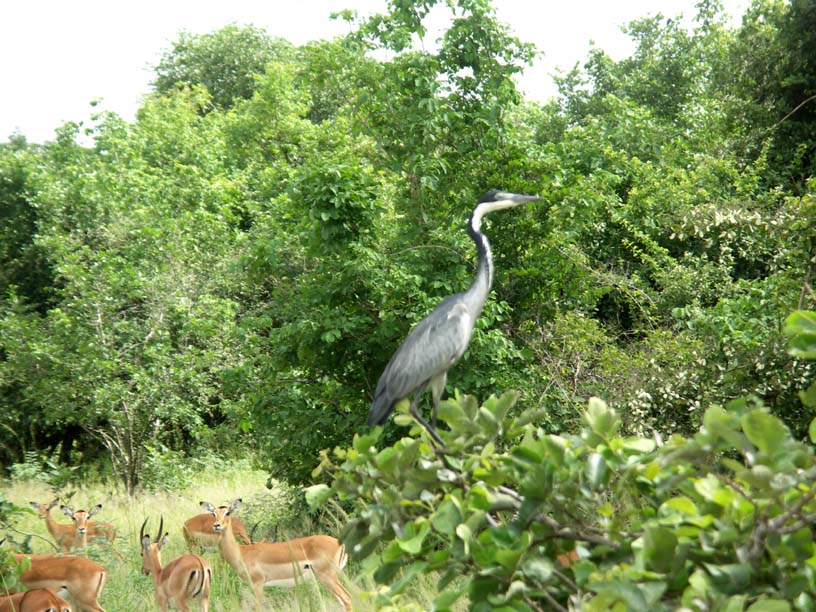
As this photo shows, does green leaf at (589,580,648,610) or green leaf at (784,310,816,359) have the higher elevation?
green leaf at (784,310,816,359)

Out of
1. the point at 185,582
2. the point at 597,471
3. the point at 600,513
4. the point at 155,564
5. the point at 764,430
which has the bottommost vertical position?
the point at 155,564

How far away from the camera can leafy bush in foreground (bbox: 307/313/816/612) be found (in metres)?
1.78

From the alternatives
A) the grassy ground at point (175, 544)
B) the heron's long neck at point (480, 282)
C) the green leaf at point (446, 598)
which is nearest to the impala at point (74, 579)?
the grassy ground at point (175, 544)

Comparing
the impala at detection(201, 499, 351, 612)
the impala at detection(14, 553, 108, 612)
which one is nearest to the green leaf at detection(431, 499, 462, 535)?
the impala at detection(201, 499, 351, 612)

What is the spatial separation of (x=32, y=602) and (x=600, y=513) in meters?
3.94

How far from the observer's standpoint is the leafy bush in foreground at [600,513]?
1778 mm

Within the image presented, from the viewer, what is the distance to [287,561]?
6281 millimetres

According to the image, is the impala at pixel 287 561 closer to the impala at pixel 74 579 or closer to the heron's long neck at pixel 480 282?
the impala at pixel 74 579

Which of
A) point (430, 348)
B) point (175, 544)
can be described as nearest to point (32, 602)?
point (430, 348)

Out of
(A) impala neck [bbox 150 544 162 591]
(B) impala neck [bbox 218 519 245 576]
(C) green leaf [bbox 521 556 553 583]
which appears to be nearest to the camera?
(C) green leaf [bbox 521 556 553 583]

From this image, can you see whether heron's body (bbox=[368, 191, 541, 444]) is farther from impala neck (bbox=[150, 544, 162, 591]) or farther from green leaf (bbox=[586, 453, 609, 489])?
green leaf (bbox=[586, 453, 609, 489])

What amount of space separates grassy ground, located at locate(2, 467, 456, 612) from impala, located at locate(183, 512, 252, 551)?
5.6 inches

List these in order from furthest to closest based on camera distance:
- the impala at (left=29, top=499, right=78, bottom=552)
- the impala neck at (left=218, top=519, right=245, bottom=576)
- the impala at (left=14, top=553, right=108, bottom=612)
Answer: the impala at (left=29, top=499, right=78, bottom=552)
the impala neck at (left=218, top=519, right=245, bottom=576)
the impala at (left=14, top=553, right=108, bottom=612)

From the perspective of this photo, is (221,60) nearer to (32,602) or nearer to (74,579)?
Answer: (74,579)
